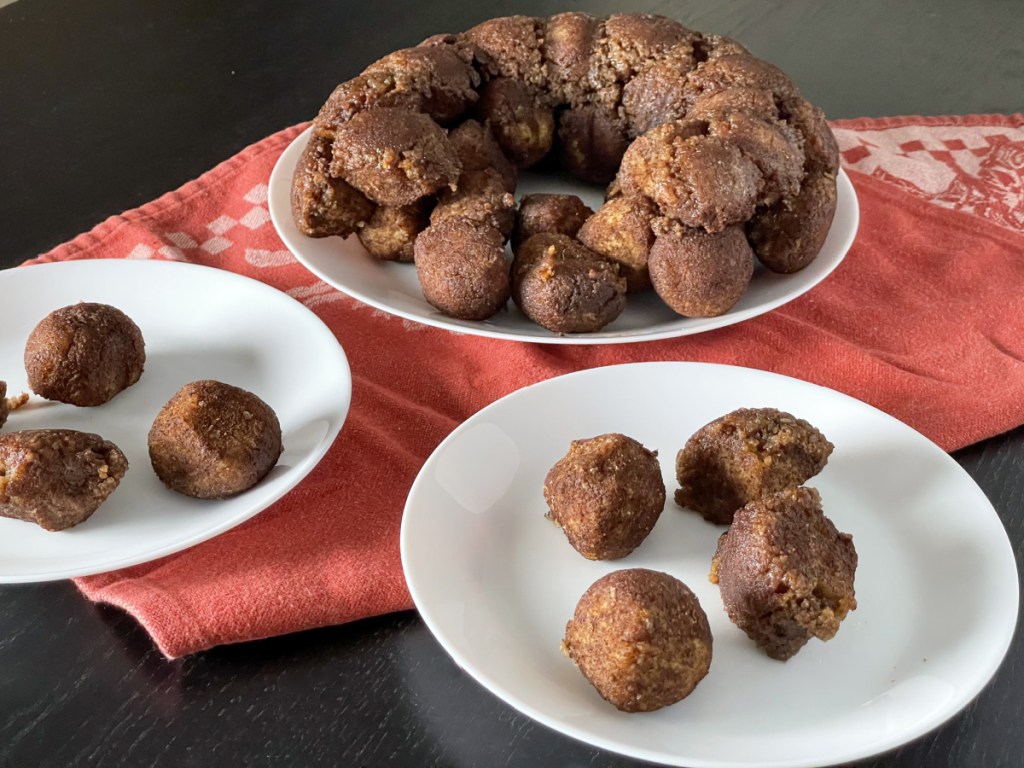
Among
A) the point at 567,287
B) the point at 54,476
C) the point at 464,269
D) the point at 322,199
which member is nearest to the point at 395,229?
the point at 322,199

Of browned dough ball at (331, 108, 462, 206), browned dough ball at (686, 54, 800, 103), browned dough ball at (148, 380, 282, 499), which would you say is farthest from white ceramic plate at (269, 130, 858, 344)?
browned dough ball at (148, 380, 282, 499)

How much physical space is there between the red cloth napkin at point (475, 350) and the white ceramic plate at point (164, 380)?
62 millimetres

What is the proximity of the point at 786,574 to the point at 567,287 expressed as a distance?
631mm

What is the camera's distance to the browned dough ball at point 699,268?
1517mm

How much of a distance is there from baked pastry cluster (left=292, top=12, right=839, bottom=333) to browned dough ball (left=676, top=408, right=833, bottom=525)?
36 centimetres

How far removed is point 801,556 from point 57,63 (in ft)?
7.39

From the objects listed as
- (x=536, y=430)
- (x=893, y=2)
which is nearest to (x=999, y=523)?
(x=536, y=430)

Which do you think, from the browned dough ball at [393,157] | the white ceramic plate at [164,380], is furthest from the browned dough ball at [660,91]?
the white ceramic plate at [164,380]

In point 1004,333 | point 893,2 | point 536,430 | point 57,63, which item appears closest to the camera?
point 536,430

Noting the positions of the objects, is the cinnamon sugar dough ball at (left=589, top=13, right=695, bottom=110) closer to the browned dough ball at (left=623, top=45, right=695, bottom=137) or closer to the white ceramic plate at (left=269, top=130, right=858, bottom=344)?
the browned dough ball at (left=623, top=45, right=695, bottom=137)

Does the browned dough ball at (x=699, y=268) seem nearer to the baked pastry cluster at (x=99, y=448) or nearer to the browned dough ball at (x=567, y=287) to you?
the browned dough ball at (x=567, y=287)

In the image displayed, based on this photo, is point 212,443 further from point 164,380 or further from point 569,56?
point 569,56

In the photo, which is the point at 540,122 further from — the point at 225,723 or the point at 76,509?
the point at 225,723

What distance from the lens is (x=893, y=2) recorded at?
2.95m
